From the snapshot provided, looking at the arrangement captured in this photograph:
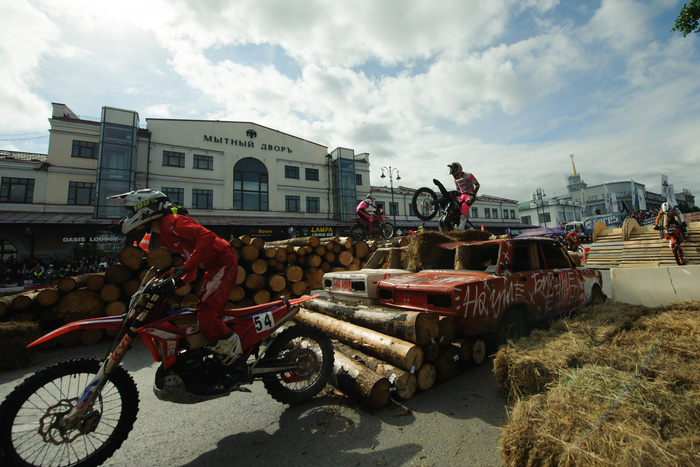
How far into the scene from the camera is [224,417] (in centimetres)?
311

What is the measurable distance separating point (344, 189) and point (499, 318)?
29.4m

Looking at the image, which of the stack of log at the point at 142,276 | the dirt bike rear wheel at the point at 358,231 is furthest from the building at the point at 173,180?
the stack of log at the point at 142,276

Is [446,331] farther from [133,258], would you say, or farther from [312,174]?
[312,174]

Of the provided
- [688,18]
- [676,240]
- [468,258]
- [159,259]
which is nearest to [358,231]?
[159,259]

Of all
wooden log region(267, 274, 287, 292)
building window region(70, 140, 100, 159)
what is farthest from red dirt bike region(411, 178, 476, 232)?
building window region(70, 140, 100, 159)

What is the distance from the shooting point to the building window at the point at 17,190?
21.6 meters

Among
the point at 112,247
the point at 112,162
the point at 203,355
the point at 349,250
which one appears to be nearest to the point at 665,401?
the point at 203,355

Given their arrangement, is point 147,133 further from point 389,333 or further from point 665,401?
point 665,401

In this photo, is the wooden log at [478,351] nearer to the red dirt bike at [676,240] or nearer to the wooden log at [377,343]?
the wooden log at [377,343]

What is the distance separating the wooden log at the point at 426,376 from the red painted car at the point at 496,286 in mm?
569

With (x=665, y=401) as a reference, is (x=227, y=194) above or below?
above

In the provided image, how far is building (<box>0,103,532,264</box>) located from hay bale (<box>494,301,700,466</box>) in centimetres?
2172

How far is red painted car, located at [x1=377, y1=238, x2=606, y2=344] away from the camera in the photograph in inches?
139

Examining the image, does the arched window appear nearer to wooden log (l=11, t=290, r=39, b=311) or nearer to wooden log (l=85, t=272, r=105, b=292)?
wooden log (l=85, t=272, r=105, b=292)
